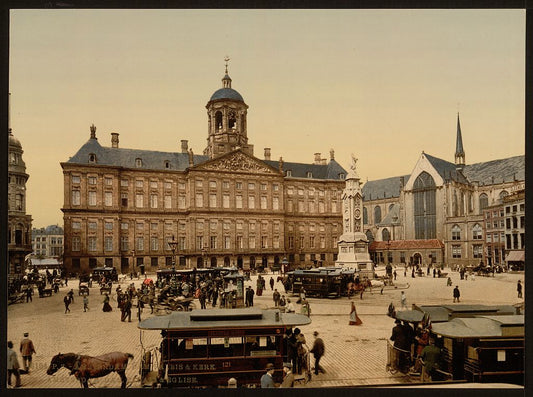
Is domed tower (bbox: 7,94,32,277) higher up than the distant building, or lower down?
higher up

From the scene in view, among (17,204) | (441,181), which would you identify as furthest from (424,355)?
(441,181)

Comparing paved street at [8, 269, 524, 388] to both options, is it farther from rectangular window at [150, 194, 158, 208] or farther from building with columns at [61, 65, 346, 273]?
rectangular window at [150, 194, 158, 208]

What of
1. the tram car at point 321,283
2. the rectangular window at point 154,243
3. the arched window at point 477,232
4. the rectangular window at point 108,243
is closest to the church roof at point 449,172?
the arched window at point 477,232

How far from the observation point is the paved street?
1141 cm

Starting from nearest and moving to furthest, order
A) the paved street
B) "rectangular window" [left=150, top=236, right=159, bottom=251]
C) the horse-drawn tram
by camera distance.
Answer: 1. the horse-drawn tram
2. the paved street
3. "rectangular window" [left=150, top=236, right=159, bottom=251]

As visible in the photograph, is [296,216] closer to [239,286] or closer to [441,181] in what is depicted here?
[441,181]

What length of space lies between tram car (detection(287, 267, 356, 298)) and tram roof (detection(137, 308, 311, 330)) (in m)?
12.2

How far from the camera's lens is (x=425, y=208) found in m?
38.4

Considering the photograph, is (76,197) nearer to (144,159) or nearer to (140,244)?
(140,244)

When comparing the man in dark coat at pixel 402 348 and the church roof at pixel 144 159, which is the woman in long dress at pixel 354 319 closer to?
the man in dark coat at pixel 402 348

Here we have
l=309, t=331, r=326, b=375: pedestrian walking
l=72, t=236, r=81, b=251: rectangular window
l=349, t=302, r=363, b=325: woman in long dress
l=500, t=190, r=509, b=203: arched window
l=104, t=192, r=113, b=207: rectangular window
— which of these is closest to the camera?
l=309, t=331, r=326, b=375: pedestrian walking

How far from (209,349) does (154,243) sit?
30871mm

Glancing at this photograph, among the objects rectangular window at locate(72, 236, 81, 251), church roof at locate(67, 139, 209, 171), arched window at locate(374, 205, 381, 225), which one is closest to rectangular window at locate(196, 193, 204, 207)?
church roof at locate(67, 139, 209, 171)

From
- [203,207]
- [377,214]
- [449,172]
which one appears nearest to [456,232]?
[449,172]
